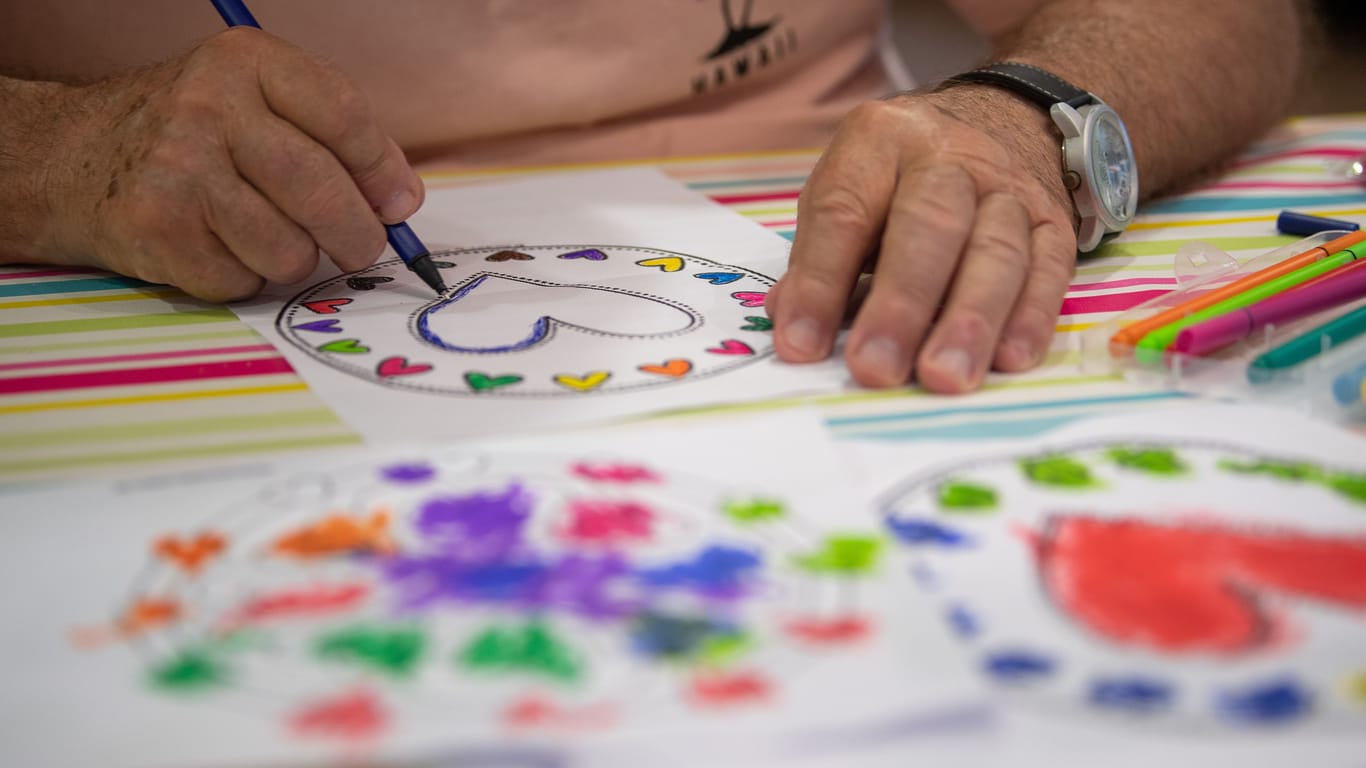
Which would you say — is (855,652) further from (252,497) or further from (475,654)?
(252,497)

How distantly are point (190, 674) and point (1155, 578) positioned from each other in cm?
33

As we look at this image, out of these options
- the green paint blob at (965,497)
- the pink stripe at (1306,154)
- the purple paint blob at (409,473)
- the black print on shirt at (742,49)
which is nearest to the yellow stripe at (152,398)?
the purple paint blob at (409,473)

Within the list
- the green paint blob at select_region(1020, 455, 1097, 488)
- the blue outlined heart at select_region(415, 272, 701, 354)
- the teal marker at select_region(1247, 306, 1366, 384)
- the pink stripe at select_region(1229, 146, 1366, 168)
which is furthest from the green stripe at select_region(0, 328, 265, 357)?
the pink stripe at select_region(1229, 146, 1366, 168)

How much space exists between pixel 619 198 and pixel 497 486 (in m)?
0.49

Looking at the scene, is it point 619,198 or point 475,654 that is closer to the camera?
point 475,654

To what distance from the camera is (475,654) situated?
365 millimetres

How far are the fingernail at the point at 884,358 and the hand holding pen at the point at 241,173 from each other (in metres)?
0.34

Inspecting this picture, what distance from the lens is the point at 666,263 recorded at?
76 cm

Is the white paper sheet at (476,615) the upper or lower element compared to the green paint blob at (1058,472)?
lower

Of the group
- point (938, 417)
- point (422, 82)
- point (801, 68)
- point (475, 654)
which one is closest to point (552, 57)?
point (422, 82)

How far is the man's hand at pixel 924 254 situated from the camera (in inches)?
22.1

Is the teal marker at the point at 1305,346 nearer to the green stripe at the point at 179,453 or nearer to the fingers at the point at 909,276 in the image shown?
the fingers at the point at 909,276

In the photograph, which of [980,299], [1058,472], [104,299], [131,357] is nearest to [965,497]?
[1058,472]

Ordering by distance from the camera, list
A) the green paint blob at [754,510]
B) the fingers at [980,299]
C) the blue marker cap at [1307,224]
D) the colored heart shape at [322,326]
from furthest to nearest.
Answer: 1. the blue marker cap at [1307,224]
2. the colored heart shape at [322,326]
3. the fingers at [980,299]
4. the green paint blob at [754,510]
